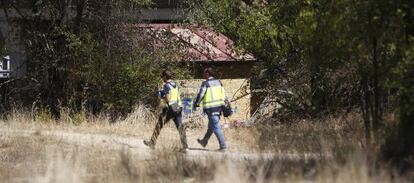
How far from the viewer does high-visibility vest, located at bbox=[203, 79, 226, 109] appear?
14.1 metres

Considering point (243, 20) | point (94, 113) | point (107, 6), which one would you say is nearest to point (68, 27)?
point (107, 6)

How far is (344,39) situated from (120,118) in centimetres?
1152

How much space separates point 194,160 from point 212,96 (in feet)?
9.94

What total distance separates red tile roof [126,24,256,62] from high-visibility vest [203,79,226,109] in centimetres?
730

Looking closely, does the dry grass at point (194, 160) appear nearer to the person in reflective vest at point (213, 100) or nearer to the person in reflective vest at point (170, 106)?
the person in reflective vest at point (170, 106)

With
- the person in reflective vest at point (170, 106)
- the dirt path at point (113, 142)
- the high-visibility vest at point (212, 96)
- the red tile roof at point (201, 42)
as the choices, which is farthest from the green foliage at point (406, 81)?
the red tile roof at point (201, 42)

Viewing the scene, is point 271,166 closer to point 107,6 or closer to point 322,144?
point 322,144

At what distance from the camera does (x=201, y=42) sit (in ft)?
77.9

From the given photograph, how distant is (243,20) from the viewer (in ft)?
65.8

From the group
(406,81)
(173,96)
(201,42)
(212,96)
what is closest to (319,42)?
(406,81)

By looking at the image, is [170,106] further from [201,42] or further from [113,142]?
[201,42]

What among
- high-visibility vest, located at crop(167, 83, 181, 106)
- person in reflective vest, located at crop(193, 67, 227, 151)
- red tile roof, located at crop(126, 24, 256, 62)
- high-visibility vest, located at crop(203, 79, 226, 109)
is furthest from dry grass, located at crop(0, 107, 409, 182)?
red tile roof, located at crop(126, 24, 256, 62)

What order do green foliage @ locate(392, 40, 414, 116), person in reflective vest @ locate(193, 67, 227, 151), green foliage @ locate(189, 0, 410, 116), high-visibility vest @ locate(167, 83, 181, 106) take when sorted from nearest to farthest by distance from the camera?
1. green foliage @ locate(392, 40, 414, 116)
2. green foliage @ locate(189, 0, 410, 116)
3. person in reflective vest @ locate(193, 67, 227, 151)
4. high-visibility vest @ locate(167, 83, 181, 106)

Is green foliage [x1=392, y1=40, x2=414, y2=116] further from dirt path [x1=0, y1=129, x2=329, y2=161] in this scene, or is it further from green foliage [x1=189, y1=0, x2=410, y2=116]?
dirt path [x1=0, y1=129, x2=329, y2=161]
